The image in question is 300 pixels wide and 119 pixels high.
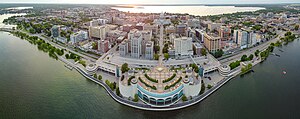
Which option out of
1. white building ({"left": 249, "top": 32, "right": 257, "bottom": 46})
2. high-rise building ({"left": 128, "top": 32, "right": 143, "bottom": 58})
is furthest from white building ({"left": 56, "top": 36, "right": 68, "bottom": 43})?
white building ({"left": 249, "top": 32, "right": 257, "bottom": 46})

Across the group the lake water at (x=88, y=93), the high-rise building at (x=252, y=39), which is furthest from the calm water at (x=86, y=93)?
the high-rise building at (x=252, y=39)

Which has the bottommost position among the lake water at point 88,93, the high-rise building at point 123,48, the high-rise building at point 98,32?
the lake water at point 88,93

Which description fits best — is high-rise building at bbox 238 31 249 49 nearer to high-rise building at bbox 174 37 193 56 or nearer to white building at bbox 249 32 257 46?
white building at bbox 249 32 257 46

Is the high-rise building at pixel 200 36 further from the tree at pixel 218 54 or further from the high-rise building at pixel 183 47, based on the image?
the high-rise building at pixel 183 47

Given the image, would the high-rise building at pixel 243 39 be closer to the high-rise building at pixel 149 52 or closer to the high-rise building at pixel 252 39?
the high-rise building at pixel 252 39

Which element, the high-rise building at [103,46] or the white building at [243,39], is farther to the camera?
the white building at [243,39]

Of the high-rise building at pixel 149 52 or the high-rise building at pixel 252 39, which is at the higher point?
the high-rise building at pixel 252 39

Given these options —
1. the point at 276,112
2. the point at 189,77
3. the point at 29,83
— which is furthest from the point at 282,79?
the point at 29,83

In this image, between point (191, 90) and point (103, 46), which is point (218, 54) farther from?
point (103, 46)

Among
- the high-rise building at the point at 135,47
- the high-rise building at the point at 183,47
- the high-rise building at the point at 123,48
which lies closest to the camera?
the high-rise building at the point at 135,47

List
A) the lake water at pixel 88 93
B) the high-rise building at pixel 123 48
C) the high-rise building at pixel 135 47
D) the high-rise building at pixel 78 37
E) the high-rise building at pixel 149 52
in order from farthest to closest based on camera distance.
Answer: the high-rise building at pixel 78 37 → the high-rise building at pixel 123 48 → the high-rise building at pixel 135 47 → the high-rise building at pixel 149 52 → the lake water at pixel 88 93
